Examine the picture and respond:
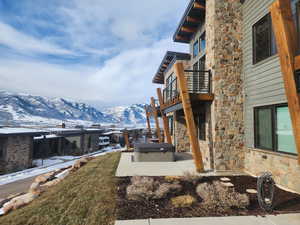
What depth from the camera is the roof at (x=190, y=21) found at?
31.8ft

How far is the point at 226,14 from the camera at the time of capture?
8.12 metres

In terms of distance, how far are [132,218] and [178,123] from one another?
32.2ft

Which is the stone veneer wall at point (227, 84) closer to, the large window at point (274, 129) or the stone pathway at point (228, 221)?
the large window at point (274, 129)

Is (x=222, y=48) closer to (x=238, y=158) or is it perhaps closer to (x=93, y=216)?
(x=238, y=158)

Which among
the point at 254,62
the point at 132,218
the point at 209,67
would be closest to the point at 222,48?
the point at 209,67

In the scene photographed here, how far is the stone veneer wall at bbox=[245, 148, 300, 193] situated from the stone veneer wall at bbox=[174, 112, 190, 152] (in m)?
5.89

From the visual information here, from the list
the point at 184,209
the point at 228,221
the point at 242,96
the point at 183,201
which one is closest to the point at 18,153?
the point at 183,201

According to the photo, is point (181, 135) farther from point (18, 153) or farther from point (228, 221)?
point (18, 153)

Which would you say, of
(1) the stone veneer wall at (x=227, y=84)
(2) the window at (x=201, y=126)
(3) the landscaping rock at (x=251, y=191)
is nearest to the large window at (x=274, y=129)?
(1) the stone veneer wall at (x=227, y=84)

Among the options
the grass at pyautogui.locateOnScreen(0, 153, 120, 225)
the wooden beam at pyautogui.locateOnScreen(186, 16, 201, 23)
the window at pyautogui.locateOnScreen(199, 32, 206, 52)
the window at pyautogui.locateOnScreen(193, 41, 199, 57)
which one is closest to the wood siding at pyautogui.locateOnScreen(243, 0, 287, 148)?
the window at pyautogui.locateOnScreen(199, 32, 206, 52)

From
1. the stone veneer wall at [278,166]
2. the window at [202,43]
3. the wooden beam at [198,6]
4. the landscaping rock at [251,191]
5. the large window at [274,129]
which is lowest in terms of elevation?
the landscaping rock at [251,191]

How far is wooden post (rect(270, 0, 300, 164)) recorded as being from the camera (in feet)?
10.3

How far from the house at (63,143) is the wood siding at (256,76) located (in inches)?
837

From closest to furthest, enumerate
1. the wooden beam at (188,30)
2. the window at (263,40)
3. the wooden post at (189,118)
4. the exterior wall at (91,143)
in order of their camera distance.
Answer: the window at (263,40) → the wooden post at (189,118) → the wooden beam at (188,30) → the exterior wall at (91,143)
